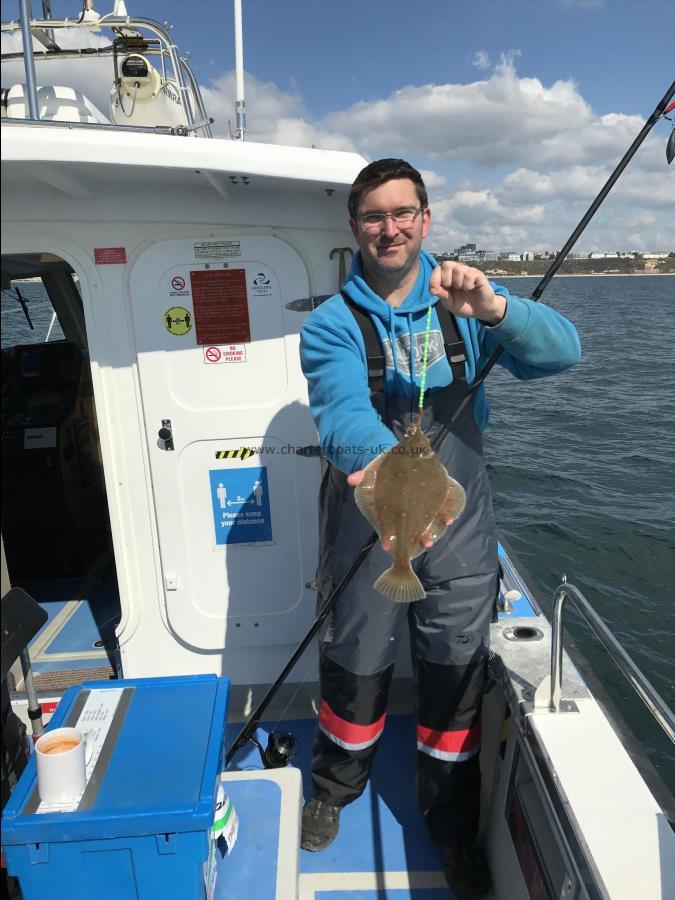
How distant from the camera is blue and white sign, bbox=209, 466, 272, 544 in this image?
3941 mm

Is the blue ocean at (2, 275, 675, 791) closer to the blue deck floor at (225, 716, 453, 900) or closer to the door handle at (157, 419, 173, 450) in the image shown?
the door handle at (157, 419, 173, 450)

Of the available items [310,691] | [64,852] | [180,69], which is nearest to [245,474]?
[310,691]

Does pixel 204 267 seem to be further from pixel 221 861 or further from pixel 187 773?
pixel 221 861

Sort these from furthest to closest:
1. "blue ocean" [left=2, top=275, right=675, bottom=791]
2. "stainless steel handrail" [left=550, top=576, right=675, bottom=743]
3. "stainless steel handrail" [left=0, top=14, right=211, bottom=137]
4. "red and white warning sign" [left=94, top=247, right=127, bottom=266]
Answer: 1. "blue ocean" [left=2, top=275, right=675, bottom=791]
2. "stainless steel handrail" [left=0, top=14, right=211, bottom=137]
3. "red and white warning sign" [left=94, top=247, right=127, bottom=266]
4. "stainless steel handrail" [left=550, top=576, right=675, bottom=743]

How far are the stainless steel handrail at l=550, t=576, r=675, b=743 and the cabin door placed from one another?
1865 millimetres

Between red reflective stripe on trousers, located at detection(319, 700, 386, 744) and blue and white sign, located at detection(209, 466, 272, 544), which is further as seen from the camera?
blue and white sign, located at detection(209, 466, 272, 544)

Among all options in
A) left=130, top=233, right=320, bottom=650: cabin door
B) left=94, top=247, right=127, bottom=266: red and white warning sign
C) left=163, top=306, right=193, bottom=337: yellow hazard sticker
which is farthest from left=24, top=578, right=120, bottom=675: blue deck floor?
left=94, top=247, right=127, bottom=266: red and white warning sign

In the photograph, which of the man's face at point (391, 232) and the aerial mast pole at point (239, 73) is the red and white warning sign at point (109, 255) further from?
the man's face at point (391, 232)

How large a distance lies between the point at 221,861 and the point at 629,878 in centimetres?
140

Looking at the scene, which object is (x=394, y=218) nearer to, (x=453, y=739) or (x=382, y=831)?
(x=453, y=739)

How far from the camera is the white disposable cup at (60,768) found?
6.18 feet

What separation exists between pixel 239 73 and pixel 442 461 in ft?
9.52

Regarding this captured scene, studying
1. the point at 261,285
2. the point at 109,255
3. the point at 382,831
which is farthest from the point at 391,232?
the point at 382,831

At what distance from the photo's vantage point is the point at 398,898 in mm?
3004
